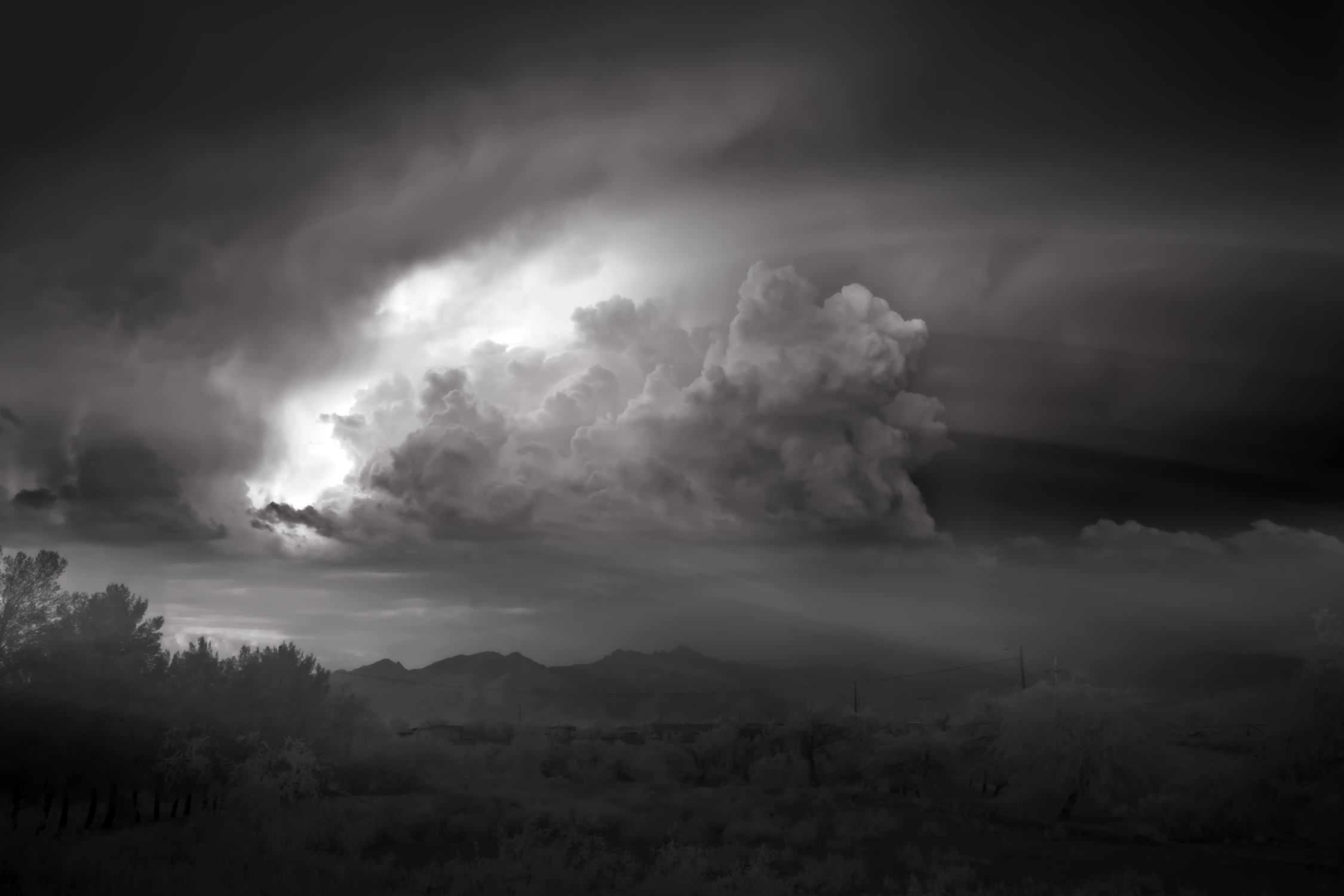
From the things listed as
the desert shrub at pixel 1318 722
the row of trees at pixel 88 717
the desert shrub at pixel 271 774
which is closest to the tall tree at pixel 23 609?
the row of trees at pixel 88 717

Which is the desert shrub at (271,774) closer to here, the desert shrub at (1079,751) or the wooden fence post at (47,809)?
the wooden fence post at (47,809)

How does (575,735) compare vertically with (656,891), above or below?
below

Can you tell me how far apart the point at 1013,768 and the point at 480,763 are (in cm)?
4412

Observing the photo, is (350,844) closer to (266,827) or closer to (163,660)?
(266,827)

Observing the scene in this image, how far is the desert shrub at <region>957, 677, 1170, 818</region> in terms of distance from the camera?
47.7 metres

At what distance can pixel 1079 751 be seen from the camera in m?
Result: 48.5

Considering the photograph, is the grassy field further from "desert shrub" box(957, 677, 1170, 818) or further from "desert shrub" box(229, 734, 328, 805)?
"desert shrub" box(957, 677, 1170, 818)

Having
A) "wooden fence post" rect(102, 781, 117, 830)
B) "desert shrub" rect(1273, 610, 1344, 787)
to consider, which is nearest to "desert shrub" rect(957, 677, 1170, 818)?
"desert shrub" rect(1273, 610, 1344, 787)

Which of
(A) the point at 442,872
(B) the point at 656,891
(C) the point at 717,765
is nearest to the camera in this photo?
(B) the point at 656,891

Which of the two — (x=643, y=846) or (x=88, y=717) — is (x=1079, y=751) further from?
(x=88, y=717)

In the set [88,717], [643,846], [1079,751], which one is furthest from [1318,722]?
[88,717]

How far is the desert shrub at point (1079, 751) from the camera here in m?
47.7

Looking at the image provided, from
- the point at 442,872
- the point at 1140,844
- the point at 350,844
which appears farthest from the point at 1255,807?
the point at 350,844

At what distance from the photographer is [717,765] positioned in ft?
254
